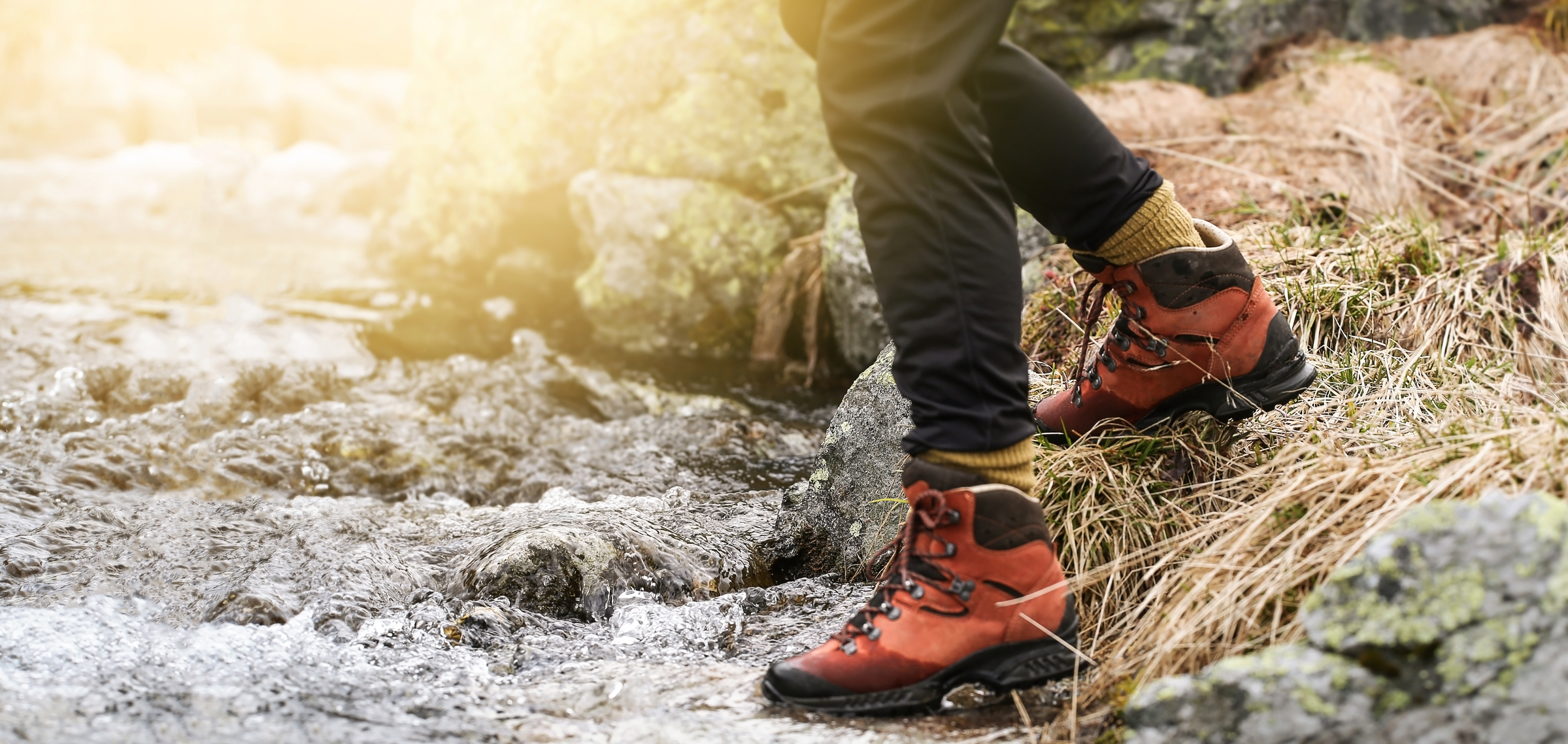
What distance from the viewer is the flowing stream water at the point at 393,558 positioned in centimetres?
152

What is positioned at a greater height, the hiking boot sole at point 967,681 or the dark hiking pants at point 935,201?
the dark hiking pants at point 935,201

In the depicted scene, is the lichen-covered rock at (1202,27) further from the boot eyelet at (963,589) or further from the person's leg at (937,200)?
the boot eyelet at (963,589)

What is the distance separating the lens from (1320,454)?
5.61 feet

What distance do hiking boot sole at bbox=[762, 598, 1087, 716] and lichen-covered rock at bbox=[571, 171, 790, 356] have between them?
3.48m

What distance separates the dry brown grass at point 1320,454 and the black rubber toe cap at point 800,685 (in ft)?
1.45

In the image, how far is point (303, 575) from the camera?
82.2 inches

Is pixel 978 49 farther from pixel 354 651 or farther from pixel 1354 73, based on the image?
pixel 1354 73

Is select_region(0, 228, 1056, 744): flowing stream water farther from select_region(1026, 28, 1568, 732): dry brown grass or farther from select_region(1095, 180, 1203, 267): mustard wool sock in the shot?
select_region(1095, 180, 1203, 267): mustard wool sock

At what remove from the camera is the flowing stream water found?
1.52 meters

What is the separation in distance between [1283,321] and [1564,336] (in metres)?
1.24

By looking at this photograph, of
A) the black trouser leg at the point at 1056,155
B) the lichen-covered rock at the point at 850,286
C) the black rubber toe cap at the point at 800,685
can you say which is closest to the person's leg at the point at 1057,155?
the black trouser leg at the point at 1056,155

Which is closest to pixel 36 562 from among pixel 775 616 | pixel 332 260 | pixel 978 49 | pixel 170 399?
pixel 775 616

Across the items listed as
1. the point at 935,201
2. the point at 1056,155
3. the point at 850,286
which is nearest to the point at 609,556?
the point at 935,201

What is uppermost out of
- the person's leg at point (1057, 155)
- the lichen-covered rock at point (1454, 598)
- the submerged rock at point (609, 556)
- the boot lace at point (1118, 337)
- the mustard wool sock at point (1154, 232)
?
the person's leg at point (1057, 155)
